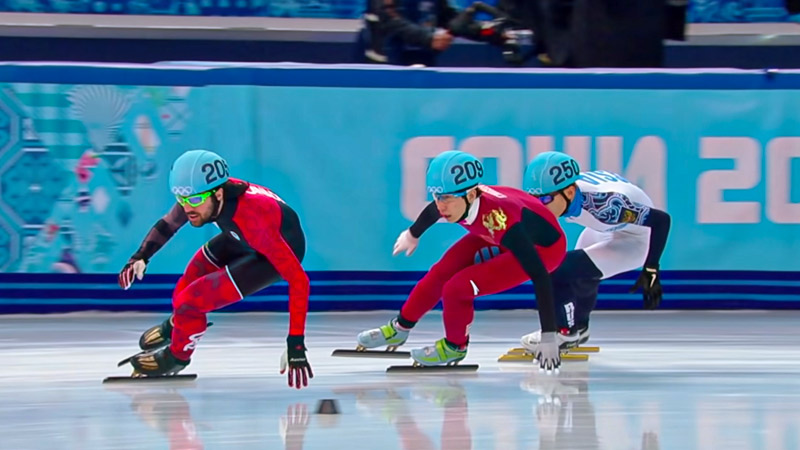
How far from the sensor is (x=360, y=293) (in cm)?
848

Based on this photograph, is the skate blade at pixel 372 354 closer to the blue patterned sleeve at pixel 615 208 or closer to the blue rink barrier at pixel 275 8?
the blue patterned sleeve at pixel 615 208

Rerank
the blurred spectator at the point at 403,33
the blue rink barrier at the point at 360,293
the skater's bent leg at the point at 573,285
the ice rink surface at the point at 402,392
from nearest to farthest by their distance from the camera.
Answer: the ice rink surface at the point at 402,392
the skater's bent leg at the point at 573,285
the blue rink barrier at the point at 360,293
the blurred spectator at the point at 403,33

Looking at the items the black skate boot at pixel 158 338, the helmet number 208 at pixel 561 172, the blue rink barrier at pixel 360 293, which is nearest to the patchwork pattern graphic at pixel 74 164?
the blue rink barrier at pixel 360 293

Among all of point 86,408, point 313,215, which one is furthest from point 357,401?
point 313,215

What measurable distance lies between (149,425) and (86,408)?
0.49 meters

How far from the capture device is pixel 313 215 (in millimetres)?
8383

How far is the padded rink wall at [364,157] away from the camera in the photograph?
26.8 ft

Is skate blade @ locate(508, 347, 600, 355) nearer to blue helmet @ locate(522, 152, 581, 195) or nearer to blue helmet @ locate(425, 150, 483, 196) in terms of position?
blue helmet @ locate(522, 152, 581, 195)

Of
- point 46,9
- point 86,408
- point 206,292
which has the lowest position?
point 86,408

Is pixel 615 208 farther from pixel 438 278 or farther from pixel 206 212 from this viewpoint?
pixel 206 212

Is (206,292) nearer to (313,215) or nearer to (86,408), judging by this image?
(86,408)

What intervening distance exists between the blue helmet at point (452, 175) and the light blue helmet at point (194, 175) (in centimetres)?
102

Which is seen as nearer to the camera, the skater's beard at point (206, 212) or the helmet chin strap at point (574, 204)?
the skater's beard at point (206, 212)

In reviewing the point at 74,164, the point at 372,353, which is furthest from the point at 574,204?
the point at 74,164
